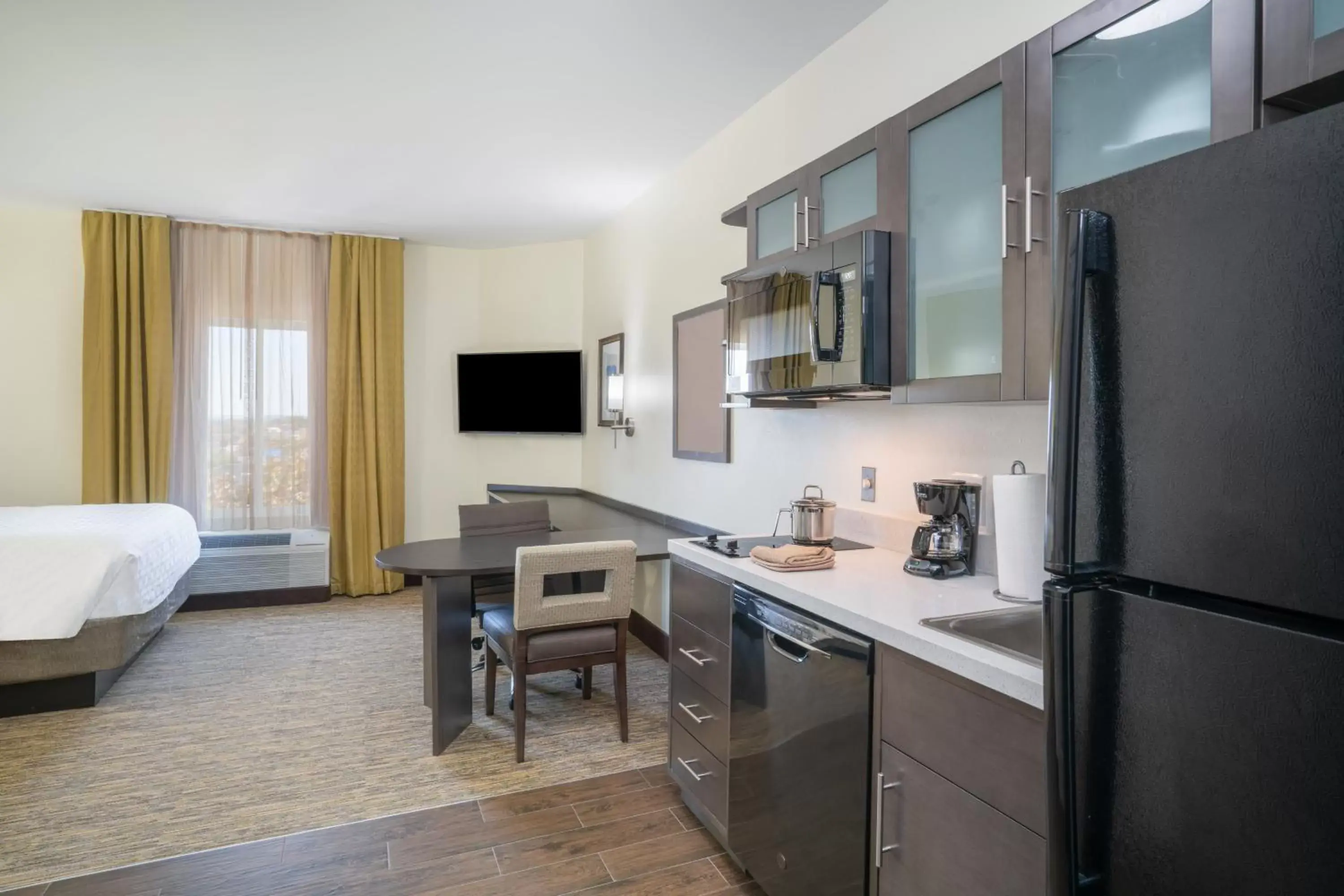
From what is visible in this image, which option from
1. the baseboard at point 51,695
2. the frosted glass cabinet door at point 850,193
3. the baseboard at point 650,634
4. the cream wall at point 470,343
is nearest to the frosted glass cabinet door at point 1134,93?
the frosted glass cabinet door at point 850,193

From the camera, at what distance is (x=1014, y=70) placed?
1598 millimetres

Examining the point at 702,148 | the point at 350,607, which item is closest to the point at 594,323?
the point at 702,148

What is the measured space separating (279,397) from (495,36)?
3.72m

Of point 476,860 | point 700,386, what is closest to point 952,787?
point 476,860

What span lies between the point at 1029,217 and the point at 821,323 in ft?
2.10

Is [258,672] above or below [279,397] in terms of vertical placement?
below

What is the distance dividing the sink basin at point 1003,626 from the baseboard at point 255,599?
5033mm

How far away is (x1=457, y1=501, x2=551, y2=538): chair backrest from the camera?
→ 12.0 ft

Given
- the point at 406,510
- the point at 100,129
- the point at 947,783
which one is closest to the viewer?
the point at 947,783

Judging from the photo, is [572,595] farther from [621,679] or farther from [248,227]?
[248,227]

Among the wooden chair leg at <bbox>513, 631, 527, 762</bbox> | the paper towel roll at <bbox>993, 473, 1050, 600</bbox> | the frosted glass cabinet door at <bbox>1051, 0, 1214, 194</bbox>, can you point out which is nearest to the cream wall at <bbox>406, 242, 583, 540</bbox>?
the wooden chair leg at <bbox>513, 631, 527, 762</bbox>

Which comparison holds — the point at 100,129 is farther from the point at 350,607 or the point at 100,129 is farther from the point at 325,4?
the point at 350,607

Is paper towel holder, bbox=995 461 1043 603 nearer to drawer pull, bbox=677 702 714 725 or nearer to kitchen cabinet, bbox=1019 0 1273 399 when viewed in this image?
kitchen cabinet, bbox=1019 0 1273 399

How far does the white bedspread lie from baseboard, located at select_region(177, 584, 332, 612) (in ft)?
4.96
